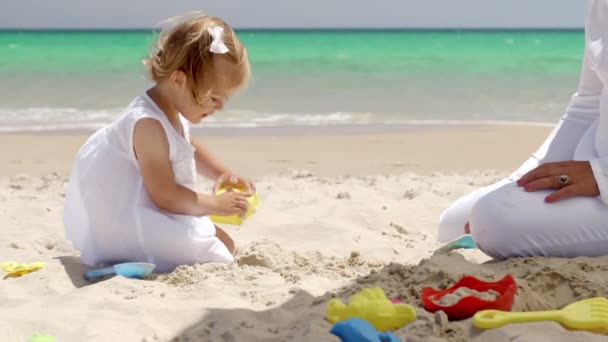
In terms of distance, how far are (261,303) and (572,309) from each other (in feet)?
2.78

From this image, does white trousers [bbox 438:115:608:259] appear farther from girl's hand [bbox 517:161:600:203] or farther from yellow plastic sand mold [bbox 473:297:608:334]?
yellow plastic sand mold [bbox 473:297:608:334]

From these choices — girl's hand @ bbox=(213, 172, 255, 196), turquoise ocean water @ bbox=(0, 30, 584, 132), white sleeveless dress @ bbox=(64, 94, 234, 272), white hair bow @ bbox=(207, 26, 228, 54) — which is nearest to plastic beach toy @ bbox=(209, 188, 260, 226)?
girl's hand @ bbox=(213, 172, 255, 196)

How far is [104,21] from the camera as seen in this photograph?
42.2 meters

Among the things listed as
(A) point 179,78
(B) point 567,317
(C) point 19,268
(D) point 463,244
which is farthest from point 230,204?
(B) point 567,317

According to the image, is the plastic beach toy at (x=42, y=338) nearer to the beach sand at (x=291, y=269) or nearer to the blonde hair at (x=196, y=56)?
the beach sand at (x=291, y=269)

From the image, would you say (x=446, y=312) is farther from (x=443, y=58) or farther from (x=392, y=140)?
(x=443, y=58)

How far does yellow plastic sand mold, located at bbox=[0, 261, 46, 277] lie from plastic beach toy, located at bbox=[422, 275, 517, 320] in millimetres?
1353

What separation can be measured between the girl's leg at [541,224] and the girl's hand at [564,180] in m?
0.02

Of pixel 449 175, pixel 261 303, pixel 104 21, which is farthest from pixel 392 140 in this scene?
pixel 104 21

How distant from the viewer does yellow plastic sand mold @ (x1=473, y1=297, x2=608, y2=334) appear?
77.6 inches

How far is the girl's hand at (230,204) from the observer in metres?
2.81

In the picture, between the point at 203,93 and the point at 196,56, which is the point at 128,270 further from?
the point at 196,56

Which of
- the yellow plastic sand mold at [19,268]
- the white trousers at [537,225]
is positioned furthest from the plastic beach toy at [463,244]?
the yellow plastic sand mold at [19,268]

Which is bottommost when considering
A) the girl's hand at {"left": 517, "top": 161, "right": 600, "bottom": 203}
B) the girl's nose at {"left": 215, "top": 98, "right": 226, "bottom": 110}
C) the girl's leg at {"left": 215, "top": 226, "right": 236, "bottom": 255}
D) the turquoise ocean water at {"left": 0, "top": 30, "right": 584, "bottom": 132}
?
the turquoise ocean water at {"left": 0, "top": 30, "right": 584, "bottom": 132}
